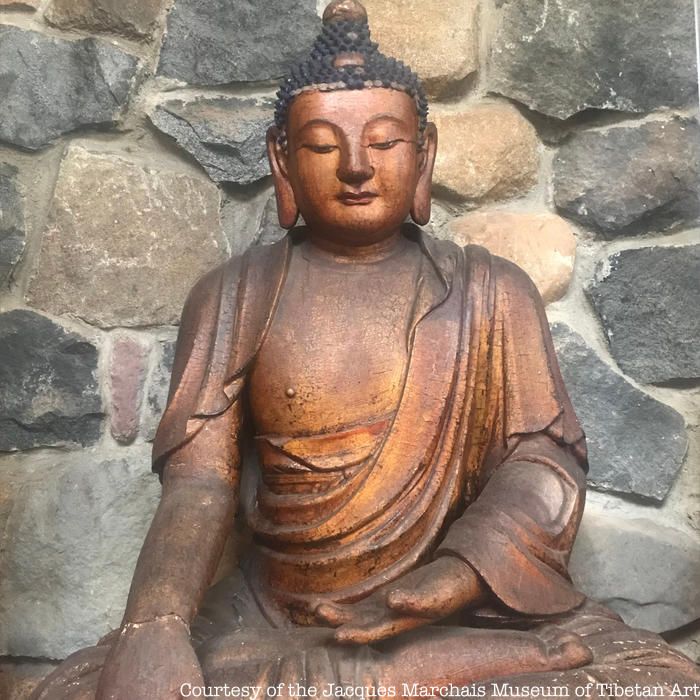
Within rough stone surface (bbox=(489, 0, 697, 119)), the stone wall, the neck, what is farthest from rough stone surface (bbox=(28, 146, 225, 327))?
rough stone surface (bbox=(489, 0, 697, 119))

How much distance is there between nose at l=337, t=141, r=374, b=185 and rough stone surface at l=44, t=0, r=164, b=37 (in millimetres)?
797

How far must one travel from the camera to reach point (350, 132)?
1629mm

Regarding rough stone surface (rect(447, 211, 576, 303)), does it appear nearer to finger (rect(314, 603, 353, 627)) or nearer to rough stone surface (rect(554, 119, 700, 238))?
rough stone surface (rect(554, 119, 700, 238))

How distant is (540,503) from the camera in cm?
153

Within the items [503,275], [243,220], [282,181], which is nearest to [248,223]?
[243,220]

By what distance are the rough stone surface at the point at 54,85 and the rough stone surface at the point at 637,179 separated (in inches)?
37.3

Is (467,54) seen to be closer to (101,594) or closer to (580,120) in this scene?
(580,120)

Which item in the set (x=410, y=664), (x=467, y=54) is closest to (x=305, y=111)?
(x=467, y=54)

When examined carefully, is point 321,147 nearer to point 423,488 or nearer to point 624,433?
point 423,488

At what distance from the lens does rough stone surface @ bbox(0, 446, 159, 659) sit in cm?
202

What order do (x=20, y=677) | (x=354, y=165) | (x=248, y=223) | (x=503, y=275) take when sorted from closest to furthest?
(x=354, y=165) → (x=503, y=275) → (x=20, y=677) → (x=248, y=223)

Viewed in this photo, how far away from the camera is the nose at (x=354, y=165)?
1.61 meters

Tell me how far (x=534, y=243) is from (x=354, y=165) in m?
0.66

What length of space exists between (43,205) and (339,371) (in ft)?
2.75
